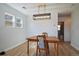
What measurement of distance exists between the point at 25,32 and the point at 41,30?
0.41 metres

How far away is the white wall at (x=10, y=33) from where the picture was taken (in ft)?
9.15

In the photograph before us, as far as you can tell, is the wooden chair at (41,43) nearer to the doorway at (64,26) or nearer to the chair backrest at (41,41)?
the chair backrest at (41,41)

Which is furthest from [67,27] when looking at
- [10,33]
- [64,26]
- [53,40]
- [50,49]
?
[10,33]

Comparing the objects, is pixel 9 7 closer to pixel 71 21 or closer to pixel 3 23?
pixel 3 23

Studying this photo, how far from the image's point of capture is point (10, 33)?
2.91 meters

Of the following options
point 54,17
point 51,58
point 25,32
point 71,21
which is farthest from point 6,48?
point 71,21

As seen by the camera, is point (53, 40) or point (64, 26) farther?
point (64, 26)

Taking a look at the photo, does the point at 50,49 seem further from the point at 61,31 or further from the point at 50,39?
the point at 61,31

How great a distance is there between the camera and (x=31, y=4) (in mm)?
2773

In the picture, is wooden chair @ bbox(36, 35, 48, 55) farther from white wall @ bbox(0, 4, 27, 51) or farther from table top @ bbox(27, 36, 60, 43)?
white wall @ bbox(0, 4, 27, 51)

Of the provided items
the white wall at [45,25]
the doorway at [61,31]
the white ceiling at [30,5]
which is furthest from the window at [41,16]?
the doorway at [61,31]

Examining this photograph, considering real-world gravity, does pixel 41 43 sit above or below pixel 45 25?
below

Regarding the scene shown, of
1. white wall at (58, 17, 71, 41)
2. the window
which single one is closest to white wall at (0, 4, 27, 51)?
the window

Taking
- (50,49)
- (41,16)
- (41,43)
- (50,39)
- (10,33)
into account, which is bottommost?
(50,49)
